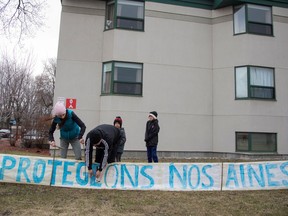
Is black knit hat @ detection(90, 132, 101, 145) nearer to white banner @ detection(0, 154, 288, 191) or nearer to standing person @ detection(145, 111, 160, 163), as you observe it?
white banner @ detection(0, 154, 288, 191)

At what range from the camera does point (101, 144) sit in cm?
580

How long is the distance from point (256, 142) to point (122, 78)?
711cm

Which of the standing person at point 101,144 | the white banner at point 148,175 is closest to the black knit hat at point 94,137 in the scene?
the standing person at point 101,144

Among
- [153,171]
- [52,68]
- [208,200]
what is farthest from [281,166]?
[52,68]

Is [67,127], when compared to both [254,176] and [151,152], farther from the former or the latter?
[254,176]

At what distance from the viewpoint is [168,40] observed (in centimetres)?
1411

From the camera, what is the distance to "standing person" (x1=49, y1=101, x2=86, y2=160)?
6180mm

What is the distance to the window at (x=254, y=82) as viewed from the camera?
1361cm

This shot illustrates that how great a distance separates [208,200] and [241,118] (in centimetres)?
863

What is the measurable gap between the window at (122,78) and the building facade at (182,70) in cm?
5

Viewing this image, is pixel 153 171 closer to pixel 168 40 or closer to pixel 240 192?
pixel 240 192

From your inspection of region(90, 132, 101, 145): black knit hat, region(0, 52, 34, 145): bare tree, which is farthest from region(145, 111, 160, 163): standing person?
region(0, 52, 34, 145): bare tree

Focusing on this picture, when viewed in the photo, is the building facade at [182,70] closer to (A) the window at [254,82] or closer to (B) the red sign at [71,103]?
(A) the window at [254,82]

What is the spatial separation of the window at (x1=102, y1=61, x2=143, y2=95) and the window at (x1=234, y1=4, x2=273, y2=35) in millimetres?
5518
